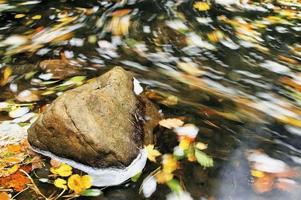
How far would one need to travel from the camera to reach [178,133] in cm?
282

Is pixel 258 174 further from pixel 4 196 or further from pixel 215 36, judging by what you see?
pixel 215 36

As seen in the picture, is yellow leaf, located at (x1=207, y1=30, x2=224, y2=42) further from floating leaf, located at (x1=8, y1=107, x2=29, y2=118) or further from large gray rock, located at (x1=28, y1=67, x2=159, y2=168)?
floating leaf, located at (x1=8, y1=107, x2=29, y2=118)

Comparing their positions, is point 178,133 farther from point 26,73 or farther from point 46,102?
point 26,73

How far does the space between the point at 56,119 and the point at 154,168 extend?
75 centimetres

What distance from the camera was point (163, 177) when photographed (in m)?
2.50

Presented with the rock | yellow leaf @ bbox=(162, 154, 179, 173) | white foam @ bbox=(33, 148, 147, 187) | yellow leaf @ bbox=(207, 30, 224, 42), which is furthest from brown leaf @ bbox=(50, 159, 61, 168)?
yellow leaf @ bbox=(207, 30, 224, 42)

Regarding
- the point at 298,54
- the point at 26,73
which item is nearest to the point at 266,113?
the point at 298,54

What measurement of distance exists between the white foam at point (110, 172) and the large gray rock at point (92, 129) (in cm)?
3

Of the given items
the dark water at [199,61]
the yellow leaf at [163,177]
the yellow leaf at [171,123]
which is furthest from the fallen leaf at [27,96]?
the yellow leaf at [163,177]

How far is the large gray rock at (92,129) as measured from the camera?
246 cm

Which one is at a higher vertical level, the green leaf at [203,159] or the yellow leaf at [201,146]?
the yellow leaf at [201,146]

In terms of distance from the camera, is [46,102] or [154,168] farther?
[46,102]

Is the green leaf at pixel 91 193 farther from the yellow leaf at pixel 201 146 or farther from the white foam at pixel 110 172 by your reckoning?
the yellow leaf at pixel 201 146

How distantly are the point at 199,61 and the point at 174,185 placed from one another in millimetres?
1905
